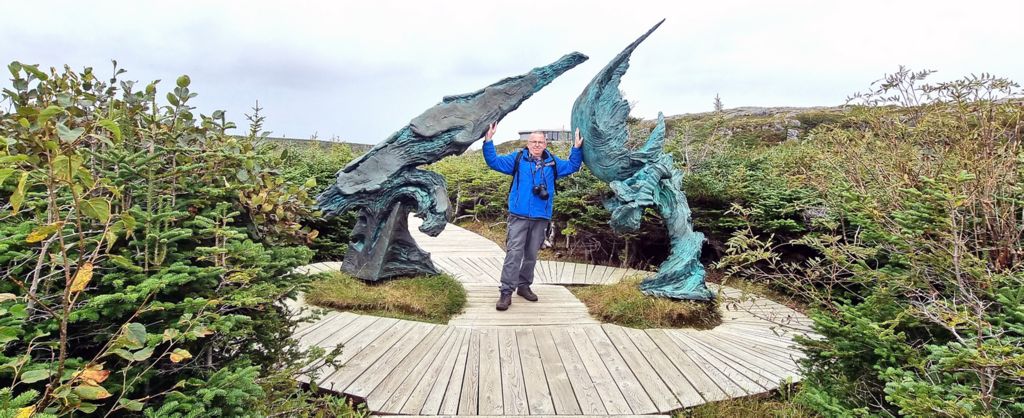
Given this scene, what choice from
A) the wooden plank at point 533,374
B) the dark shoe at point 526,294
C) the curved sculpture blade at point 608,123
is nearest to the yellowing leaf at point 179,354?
the wooden plank at point 533,374

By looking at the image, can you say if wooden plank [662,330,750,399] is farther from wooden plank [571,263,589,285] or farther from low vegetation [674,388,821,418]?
wooden plank [571,263,589,285]

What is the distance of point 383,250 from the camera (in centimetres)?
471

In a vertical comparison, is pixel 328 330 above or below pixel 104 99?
below

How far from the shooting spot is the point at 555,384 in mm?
2863

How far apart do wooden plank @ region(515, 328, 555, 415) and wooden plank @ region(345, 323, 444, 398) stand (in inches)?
25.5

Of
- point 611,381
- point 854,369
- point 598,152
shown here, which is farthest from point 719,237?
point 854,369

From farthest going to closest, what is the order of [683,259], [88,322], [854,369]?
[683,259], [854,369], [88,322]

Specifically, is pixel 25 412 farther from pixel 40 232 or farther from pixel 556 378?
pixel 556 378

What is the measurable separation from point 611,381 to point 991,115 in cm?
222

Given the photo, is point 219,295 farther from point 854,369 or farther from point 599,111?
point 599,111

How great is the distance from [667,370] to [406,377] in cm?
158

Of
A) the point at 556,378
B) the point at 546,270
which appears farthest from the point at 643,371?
the point at 546,270

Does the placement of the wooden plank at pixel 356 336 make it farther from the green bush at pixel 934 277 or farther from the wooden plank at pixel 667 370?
the green bush at pixel 934 277

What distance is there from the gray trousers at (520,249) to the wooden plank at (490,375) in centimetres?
75
